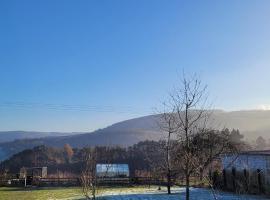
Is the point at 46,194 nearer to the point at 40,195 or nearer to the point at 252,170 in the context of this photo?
the point at 40,195

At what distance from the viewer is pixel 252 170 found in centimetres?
3048

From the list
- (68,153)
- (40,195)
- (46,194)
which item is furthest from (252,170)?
(68,153)

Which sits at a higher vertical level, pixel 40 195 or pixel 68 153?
pixel 68 153

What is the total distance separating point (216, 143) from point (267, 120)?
83.9 m

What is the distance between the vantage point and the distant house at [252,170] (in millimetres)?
29000

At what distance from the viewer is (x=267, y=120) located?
136 m

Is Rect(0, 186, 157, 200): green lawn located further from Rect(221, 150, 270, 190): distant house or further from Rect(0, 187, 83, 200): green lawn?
Rect(221, 150, 270, 190): distant house

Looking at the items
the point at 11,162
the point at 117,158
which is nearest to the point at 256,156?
the point at 117,158

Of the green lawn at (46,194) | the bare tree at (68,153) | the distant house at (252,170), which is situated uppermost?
the bare tree at (68,153)

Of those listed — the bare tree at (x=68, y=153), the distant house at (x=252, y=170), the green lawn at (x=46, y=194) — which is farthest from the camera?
the bare tree at (x=68, y=153)

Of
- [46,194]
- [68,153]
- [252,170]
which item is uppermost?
[68,153]

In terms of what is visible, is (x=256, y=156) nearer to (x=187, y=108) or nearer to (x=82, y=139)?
(x=187, y=108)

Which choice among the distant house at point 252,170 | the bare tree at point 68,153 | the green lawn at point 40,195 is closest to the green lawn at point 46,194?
the green lawn at point 40,195

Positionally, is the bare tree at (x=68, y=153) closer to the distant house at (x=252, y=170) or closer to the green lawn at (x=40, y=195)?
the green lawn at (x=40, y=195)
